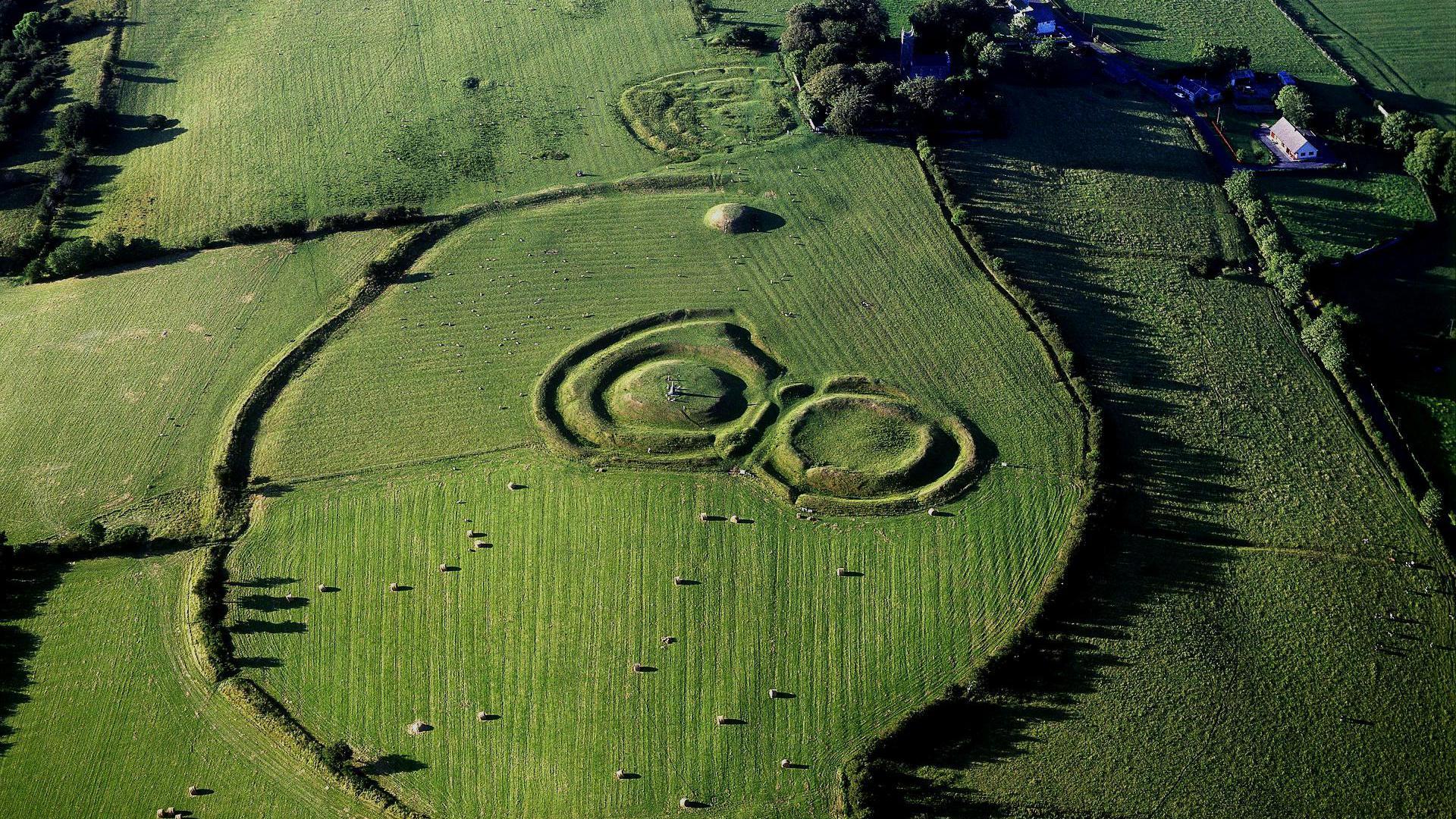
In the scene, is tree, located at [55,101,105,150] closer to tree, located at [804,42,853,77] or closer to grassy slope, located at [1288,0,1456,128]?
tree, located at [804,42,853,77]

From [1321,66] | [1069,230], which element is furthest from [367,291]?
[1321,66]

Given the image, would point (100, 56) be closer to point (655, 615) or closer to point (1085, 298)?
point (655, 615)

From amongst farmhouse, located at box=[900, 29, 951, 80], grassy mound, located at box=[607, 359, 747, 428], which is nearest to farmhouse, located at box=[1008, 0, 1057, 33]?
farmhouse, located at box=[900, 29, 951, 80]

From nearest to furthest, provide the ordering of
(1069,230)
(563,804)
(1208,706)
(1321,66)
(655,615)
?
(563,804), (1208,706), (655,615), (1069,230), (1321,66)

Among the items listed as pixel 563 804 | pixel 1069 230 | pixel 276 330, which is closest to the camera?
pixel 563 804

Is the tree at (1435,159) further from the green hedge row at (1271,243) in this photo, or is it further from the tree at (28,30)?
the tree at (28,30)

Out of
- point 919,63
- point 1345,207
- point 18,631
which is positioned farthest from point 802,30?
point 18,631

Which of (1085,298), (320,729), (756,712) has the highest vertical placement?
(1085,298)
